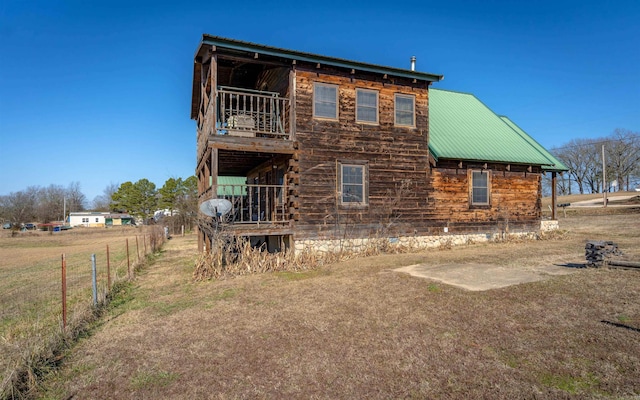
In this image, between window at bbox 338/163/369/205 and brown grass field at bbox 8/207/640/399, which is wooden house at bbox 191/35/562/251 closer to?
window at bbox 338/163/369/205

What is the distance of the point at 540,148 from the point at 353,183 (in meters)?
11.1

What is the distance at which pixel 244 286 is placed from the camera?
941 centimetres

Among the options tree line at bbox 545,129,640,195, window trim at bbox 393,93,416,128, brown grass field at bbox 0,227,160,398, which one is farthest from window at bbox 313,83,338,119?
tree line at bbox 545,129,640,195

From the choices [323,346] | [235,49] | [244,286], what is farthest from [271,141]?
[323,346]

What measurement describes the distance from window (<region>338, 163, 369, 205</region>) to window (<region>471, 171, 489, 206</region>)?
538 cm

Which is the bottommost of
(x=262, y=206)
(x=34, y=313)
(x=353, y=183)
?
(x=34, y=313)

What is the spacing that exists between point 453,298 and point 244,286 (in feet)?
15.8

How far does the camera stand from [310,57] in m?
13.1

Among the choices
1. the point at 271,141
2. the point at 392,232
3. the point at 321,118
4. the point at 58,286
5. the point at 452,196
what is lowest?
the point at 58,286

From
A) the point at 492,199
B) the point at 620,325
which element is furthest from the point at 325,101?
the point at 620,325

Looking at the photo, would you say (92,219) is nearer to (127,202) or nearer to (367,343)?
(127,202)

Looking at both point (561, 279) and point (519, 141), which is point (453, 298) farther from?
point (519, 141)

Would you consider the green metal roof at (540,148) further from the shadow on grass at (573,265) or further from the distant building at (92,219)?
the distant building at (92,219)

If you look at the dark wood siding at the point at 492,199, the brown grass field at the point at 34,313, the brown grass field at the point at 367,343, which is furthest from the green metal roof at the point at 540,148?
the brown grass field at the point at 34,313
